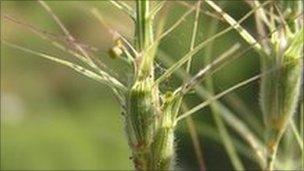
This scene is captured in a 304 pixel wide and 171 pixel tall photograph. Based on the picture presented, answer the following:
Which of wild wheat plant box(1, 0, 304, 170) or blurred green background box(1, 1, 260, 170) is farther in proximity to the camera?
blurred green background box(1, 1, 260, 170)

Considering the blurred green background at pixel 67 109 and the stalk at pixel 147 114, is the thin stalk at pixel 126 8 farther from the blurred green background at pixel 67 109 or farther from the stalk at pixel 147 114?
the blurred green background at pixel 67 109

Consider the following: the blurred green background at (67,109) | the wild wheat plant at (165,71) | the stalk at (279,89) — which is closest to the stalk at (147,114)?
the wild wheat plant at (165,71)

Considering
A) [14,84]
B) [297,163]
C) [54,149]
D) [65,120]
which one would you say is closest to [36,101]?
[14,84]

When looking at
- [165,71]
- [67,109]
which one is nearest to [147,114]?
[165,71]

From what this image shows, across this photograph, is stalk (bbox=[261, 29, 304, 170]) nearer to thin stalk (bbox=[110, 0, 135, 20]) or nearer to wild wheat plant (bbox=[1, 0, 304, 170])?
wild wheat plant (bbox=[1, 0, 304, 170])

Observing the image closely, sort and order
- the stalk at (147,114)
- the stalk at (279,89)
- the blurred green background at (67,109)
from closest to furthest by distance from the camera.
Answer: the stalk at (147,114), the stalk at (279,89), the blurred green background at (67,109)

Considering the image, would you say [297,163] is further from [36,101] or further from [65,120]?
[36,101]

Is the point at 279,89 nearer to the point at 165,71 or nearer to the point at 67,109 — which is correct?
the point at 165,71

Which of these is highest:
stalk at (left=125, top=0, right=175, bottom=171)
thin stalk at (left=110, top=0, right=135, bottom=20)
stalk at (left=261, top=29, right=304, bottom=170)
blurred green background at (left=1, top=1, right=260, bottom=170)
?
blurred green background at (left=1, top=1, right=260, bottom=170)

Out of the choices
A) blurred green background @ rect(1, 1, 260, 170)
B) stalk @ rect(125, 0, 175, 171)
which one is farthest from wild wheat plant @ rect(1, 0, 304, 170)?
blurred green background @ rect(1, 1, 260, 170)
